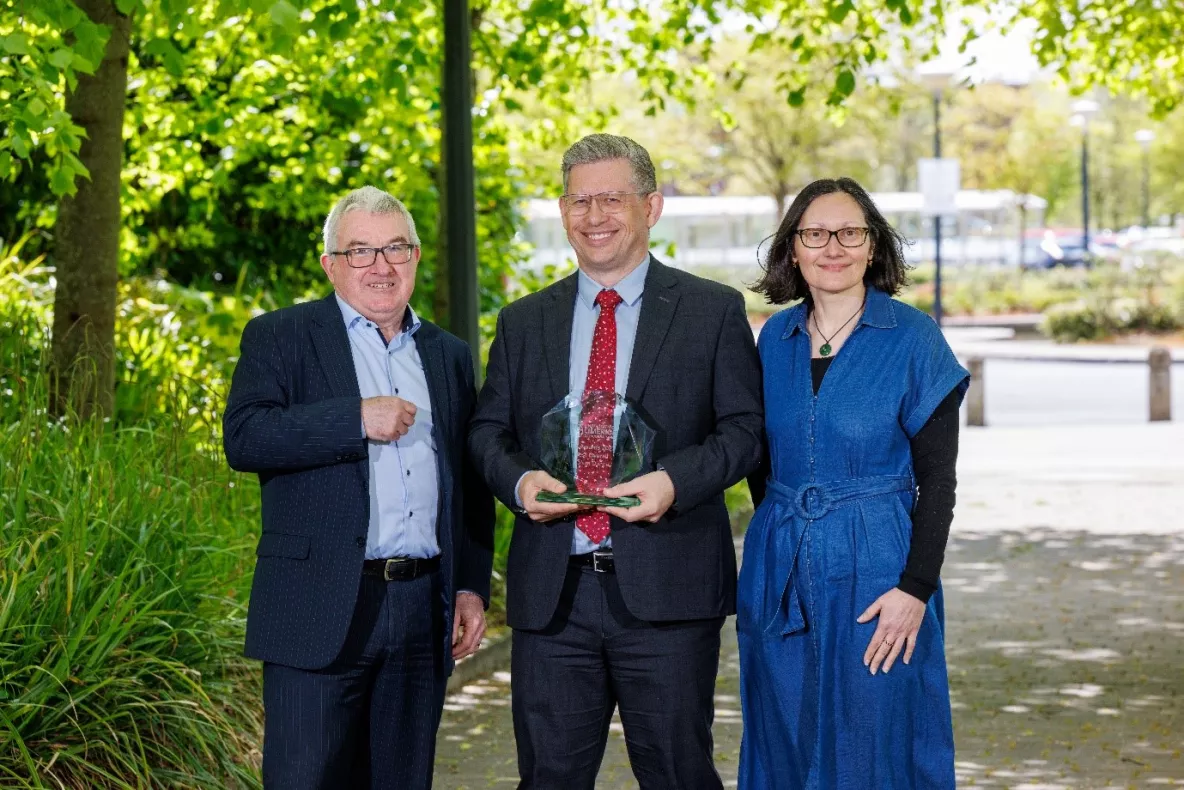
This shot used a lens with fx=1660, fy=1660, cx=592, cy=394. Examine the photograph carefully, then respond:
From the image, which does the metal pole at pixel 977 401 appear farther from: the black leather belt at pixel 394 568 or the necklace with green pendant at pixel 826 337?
the black leather belt at pixel 394 568

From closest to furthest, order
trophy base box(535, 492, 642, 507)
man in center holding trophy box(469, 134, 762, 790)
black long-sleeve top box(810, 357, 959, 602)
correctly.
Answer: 1. trophy base box(535, 492, 642, 507)
2. black long-sleeve top box(810, 357, 959, 602)
3. man in center holding trophy box(469, 134, 762, 790)

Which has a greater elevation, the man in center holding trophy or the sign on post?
the sign on post

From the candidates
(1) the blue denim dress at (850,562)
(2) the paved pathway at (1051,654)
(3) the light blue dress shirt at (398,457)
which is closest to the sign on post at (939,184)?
(2) the paved pathway at (1051,654)

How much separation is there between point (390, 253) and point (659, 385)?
78 cm

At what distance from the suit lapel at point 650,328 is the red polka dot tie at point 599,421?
0.07 m

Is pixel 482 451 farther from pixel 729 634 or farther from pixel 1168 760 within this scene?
pixel 729 634

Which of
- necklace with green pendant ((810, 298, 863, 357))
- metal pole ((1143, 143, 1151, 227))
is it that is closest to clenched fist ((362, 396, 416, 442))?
necklace with green pendant ((810, 298, 863, 357))

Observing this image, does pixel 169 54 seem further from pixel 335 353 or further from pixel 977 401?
pixel 977 401

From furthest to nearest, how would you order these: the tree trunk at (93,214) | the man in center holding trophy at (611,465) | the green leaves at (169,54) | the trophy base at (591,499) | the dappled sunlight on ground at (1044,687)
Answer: the tree trunk at (93,214) < the green leaves at (169,54) < the dappled sunlight on ground at (1044,687) < the man in center holding trophy at (611,465) < the trophy base at (591,499)

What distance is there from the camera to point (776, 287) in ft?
14.8

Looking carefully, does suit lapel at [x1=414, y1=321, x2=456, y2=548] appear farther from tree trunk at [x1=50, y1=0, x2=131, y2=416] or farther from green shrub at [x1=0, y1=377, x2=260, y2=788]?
tree trunk at [x1=50, y1=0, x2=131, y2=416]

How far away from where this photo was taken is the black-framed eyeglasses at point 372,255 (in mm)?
4289

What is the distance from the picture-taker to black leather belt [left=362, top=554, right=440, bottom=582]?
14.0 ft

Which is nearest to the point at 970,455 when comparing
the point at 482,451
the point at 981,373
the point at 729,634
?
the point at 981,373
